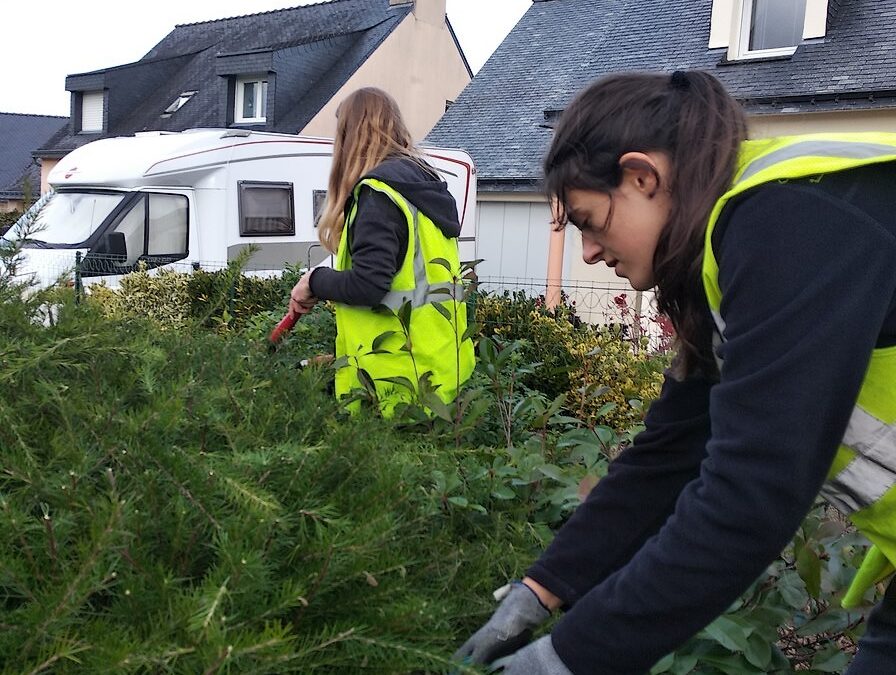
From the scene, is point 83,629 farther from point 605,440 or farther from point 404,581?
point 605,440

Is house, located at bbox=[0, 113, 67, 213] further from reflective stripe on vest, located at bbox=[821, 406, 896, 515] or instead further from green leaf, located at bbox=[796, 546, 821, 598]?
reflective stripe on vest, located at bbox=[821, 406, 896, 515]

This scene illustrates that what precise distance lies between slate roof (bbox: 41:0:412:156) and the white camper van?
37.9ft

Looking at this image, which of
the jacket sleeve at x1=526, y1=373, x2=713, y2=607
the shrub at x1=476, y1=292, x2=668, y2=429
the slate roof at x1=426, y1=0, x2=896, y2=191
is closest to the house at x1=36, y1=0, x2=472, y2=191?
the slate roof at x1=426, y1=0, x2=896, y2=191

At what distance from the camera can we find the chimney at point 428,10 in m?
23.8

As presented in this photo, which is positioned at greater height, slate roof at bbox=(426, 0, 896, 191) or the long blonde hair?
slate roof at bbox=(426, 0, 896, 191)

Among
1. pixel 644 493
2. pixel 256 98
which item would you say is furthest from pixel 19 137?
pixel 644 493

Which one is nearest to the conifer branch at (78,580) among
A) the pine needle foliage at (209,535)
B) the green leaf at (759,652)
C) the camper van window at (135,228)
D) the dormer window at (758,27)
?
the pine needle foliage at (209,535)

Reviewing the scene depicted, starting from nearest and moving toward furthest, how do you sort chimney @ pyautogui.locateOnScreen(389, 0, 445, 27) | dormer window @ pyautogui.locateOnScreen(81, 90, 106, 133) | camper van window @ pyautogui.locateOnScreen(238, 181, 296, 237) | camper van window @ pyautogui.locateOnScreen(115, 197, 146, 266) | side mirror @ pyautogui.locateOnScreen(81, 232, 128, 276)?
side mirror @ pyautogui.locateOnScreen(81, 232, 128, 276) → camper van window @ pyautogui.locateOnScreen(115, 197, 146, 266) → camper van window @ pyautogui.locateOnScreen(238, 181, 296, 237) → chimney @ pyautogui.locateOnScreen(389, 0, 445, 27) → dormer window @ pyautogui.locateOnScreen(81, 90, 106, 133)

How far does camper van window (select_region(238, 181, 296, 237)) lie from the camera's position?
1075 cm

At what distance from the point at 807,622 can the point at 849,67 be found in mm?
12107

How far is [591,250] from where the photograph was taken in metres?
1.54

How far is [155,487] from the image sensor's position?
4.43 feet

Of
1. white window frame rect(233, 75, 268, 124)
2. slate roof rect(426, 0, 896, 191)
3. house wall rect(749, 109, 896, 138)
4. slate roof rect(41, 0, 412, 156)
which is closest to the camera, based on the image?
house wall rect(749, 109, 896, 138)

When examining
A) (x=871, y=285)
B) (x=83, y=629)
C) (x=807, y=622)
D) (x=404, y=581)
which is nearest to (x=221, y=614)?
(x=83, y=629)
